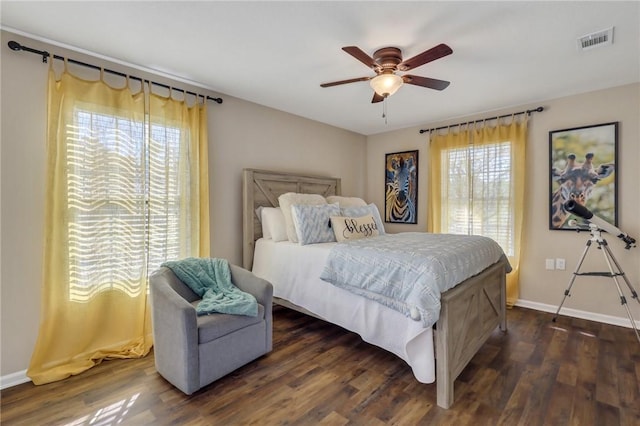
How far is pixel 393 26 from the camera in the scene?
204cm

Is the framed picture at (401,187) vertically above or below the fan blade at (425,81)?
below

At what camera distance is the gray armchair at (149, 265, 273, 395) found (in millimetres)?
1939

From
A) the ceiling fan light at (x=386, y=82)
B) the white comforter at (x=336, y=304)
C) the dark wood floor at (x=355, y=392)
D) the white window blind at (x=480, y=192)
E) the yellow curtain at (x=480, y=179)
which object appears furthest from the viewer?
the white window blind at (x=480, y=192)

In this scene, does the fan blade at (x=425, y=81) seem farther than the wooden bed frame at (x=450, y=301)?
Yes

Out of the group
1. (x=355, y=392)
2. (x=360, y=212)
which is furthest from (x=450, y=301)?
(x=360, y=212)

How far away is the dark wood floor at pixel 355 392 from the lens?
5.82 ft

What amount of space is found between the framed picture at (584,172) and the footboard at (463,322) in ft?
4.27

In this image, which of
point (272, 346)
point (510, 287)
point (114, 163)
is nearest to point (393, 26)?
point (114, 163)

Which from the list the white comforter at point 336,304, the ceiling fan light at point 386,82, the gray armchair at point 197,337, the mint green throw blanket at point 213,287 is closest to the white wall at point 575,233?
the ceiling fan light at point 386,82

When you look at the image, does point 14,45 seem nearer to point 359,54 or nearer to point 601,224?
point 359,54

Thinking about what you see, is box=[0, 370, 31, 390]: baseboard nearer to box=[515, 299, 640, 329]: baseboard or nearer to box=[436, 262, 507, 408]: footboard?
box=[436, 262, 507, 408]: footboard

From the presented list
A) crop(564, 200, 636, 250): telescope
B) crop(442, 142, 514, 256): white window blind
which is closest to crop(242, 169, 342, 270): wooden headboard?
crop(442, 142, 514, 256): white window blind

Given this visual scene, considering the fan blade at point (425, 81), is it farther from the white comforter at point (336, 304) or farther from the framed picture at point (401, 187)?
the framed picture at point (401, 187)

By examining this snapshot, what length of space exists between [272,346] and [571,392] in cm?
217
